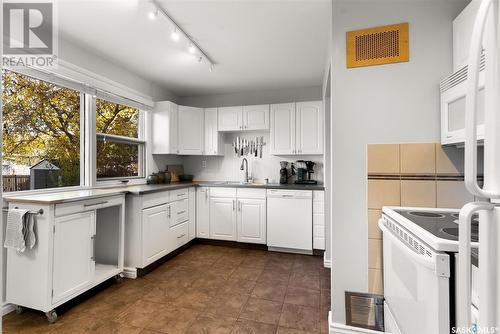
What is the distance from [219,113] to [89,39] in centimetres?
195

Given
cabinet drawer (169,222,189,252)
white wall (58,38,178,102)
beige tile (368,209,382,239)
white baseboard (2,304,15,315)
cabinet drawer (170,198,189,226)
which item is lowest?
white baseboard (2,304,15,315)

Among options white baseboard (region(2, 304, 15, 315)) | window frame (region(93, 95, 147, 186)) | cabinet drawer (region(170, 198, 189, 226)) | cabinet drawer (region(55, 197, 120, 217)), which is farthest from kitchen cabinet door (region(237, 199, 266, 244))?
white baseboard (region(2, 304, 15, 315))

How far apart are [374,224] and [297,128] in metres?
2.14

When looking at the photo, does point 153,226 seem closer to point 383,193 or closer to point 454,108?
point 383,193

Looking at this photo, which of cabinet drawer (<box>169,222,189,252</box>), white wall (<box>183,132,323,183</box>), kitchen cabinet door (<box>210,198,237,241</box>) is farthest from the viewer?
white wall (<box>183,132,323,183</box>)

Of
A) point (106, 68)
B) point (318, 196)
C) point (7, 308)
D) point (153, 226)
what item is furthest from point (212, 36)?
point (7, 308)

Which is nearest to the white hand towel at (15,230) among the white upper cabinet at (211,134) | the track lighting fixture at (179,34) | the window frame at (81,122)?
the window frame at (81,122)

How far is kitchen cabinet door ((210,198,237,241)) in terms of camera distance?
3.56 metres

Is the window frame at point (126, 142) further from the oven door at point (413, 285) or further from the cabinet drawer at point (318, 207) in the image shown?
the oven door at point (413, 285)

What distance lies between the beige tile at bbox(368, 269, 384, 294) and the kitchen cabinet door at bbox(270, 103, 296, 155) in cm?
215

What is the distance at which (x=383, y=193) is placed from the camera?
1667 mm

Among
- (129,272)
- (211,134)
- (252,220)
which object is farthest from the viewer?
(211,134)

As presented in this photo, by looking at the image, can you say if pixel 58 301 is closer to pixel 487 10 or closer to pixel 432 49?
pixel 487 10

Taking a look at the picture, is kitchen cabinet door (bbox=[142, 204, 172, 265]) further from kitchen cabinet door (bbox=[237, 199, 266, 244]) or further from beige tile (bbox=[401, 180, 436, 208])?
beige tile (bbox=[401, 180, 436, 208])
